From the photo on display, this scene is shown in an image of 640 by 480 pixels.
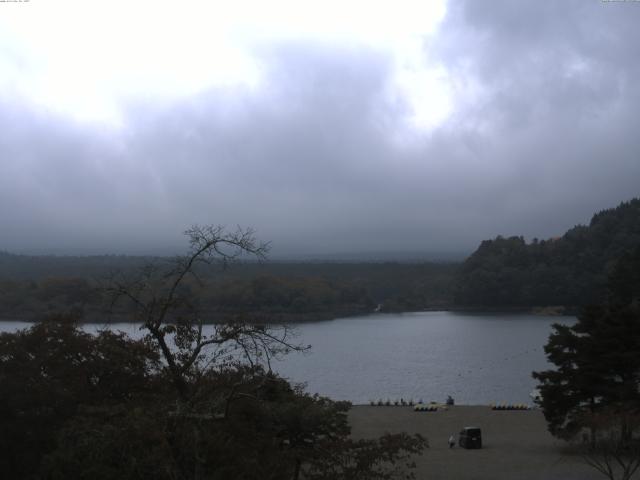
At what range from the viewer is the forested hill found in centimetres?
8225

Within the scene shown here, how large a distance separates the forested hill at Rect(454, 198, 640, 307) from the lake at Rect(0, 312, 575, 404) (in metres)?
8.62

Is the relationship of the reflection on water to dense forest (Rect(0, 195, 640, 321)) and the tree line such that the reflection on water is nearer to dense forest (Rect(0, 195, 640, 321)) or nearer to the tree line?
dense forest (Rect(0, 195, 640, 321))

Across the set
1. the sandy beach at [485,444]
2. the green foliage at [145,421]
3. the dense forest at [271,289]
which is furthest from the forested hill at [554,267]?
the green foliage at [145,421]

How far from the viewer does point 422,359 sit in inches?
1859

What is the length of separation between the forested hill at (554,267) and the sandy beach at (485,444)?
5763 centimetres

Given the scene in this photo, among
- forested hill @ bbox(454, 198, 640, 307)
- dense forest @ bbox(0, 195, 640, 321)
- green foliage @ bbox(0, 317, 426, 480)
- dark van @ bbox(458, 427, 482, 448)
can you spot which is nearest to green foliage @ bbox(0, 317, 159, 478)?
green foliage @ bbox(0, 317, 426, 480)

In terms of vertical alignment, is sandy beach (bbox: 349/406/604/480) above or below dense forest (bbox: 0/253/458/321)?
below

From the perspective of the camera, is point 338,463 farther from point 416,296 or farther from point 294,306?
point 416,296

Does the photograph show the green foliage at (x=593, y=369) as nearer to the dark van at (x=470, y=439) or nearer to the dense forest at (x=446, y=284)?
the dark van at (x=470, y=439)

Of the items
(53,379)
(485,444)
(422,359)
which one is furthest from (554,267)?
(53,379)

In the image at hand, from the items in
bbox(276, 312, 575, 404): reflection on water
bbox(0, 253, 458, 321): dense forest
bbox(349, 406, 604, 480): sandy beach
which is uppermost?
bbox(0, 253, 458, 321): dense forest

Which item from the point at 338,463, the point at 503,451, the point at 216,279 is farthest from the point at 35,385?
the point at 216,279

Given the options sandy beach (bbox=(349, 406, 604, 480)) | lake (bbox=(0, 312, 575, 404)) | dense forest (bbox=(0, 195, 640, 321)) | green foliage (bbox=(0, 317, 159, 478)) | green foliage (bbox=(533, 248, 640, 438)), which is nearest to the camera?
green foliage (bbox=(0, 317, 159, 478))

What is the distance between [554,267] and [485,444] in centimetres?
6960
